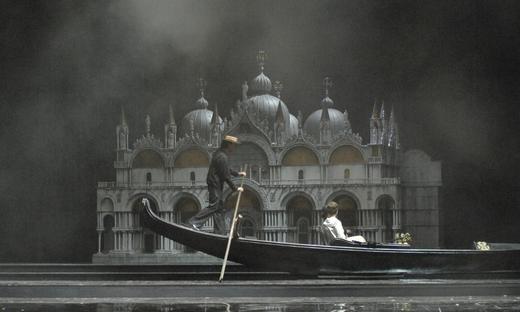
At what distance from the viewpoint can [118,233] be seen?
1430cm

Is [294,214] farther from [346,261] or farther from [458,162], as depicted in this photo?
[346,261]

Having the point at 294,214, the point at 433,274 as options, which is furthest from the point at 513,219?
the point at 433,274

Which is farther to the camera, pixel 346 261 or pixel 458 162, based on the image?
pixel 458 162

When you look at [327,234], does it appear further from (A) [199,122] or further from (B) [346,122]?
(A) [199,122]

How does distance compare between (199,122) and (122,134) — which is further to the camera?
(199,122)

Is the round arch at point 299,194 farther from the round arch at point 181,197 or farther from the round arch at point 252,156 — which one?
the round arch at point 181,197

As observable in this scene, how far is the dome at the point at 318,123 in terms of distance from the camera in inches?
579

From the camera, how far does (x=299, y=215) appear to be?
14266mm

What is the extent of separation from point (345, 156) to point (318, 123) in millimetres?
1287

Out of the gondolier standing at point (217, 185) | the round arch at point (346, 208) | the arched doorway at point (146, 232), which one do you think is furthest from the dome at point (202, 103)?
the gondolier standing at point (217, 185)

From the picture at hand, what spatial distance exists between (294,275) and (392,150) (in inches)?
290

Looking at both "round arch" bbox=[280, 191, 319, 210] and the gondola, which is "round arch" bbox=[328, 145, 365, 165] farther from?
the gondola

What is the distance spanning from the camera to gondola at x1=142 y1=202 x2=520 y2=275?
6531 mm

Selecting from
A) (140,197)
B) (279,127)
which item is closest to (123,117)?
(140,197)
